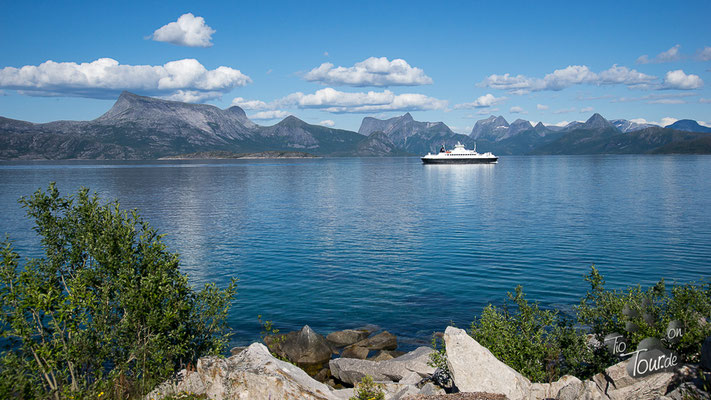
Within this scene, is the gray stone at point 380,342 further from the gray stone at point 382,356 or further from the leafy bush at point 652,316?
the leafy bush at point 652,316

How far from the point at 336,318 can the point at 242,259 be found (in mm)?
20039

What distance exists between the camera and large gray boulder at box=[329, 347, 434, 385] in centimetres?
2483

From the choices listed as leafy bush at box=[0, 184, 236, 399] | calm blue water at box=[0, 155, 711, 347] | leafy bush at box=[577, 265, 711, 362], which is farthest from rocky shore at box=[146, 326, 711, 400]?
calm blue water at box=[0, 155, 711, 347]

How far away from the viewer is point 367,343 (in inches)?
1215

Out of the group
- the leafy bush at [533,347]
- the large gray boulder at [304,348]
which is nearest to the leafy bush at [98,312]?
the large gray boulder at [304,348]

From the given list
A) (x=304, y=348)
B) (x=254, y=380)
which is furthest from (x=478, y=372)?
(x=304, y=348)

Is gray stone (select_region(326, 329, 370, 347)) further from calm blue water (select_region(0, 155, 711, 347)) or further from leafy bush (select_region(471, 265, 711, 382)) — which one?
leafy bush (select_region(471, 265, 711, 382))

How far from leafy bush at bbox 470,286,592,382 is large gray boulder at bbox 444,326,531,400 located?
289cm

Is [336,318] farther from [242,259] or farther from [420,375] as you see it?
[242,259]

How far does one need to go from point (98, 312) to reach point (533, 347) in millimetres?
19907

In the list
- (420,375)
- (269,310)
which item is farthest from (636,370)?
(269,310)

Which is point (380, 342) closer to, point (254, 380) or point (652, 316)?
point (254, 380)

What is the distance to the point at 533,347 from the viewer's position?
2212cm

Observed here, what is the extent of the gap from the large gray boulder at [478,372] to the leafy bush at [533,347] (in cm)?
289
